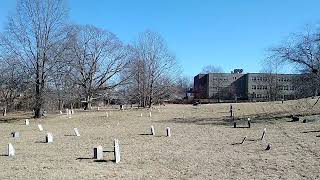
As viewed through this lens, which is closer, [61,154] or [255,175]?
[255,175]

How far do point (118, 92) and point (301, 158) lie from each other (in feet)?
167

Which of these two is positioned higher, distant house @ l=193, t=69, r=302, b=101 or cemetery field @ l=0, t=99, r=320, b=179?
distant house @ l=193, t=69, r=302, b=101

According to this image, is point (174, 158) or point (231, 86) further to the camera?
point (231, 86)

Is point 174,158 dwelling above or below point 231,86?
below

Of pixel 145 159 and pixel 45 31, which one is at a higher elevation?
pixel 45 31

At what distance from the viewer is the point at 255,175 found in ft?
40.4

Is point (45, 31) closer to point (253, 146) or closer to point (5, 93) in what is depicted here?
point (5, 93)

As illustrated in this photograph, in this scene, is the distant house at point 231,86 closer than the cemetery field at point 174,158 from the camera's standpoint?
No

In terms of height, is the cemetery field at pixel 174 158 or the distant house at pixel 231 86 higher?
the distant house at pixel 231 86

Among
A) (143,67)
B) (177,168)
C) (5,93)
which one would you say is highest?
(143,67)

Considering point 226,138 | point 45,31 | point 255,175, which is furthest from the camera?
point 45,31

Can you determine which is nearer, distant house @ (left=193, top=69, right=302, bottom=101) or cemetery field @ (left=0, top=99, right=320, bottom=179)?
cemetery field @ (left=0, top=99, right=320, bottom=179)

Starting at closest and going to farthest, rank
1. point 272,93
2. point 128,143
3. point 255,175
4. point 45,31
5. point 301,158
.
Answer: point 255,175 < point 301,158 < point 128,143 < point 45,31 < point 272,93

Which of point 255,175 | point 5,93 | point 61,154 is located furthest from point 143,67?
point 255,175
